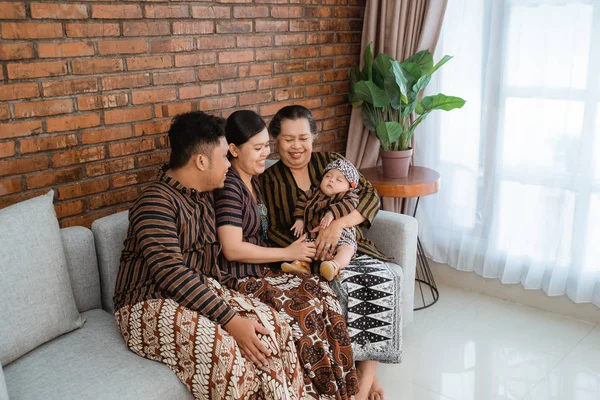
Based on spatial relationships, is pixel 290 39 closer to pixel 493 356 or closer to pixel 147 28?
pixel 147 28

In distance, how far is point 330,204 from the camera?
268cm

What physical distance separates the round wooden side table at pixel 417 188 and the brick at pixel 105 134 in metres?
1.28

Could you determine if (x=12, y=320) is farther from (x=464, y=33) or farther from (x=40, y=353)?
(x=464, y=33)

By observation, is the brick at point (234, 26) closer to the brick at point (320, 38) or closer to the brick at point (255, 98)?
the brick at point (255, 98)

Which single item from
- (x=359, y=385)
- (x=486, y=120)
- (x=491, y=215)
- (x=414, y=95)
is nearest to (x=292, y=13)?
(x=414, y=95)

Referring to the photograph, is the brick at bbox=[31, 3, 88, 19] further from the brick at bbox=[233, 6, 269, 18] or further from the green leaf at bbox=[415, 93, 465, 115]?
the green leaf at bbox=[415, 93, 465, 115]

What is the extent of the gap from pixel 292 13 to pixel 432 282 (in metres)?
1.75

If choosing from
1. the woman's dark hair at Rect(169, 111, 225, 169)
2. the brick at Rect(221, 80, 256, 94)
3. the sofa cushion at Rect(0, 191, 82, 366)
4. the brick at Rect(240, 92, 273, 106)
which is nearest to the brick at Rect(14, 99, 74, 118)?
the sofa cushion at Rect(0, 191, 82, 366)

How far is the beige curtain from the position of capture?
11.0 feet

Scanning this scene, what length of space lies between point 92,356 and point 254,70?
165 cm

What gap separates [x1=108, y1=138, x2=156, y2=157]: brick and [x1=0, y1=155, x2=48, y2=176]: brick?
292mm

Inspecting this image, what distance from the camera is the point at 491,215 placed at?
3.40 metres

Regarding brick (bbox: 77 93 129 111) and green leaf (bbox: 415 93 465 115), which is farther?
green leaf (bbox: 415 93 465 115)

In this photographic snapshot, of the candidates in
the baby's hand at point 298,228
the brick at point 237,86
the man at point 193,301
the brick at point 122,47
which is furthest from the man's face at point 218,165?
the brick at point 237,86
